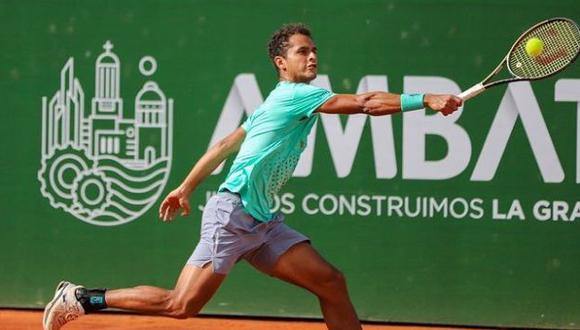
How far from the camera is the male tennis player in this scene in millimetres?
5129

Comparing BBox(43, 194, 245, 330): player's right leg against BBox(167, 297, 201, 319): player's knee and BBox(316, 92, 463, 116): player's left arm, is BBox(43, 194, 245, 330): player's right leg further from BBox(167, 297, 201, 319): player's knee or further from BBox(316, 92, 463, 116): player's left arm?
BBox(316, 92, 463, 116): player's left arm

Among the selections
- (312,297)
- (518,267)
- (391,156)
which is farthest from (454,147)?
(312,297)

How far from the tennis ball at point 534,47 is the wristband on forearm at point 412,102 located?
2.49ft

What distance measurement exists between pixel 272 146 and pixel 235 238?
0.43 m

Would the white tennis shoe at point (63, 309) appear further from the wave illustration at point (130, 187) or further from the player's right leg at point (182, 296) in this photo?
the wave illustration at point (130, 187)

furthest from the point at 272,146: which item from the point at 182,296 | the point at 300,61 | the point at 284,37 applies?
the point at 182,296

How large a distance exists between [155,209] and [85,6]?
1300mm

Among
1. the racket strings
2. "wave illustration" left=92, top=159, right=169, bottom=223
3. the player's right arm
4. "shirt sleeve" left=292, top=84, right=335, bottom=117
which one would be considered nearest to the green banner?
"wave illustration" left=92, top=159, right=169, bottom=223

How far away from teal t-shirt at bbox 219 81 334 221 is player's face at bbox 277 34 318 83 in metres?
0.07

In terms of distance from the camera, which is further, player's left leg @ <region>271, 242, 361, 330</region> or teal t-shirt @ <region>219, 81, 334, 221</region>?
player's left leg @ <region>271, 242, 361, 330</region>

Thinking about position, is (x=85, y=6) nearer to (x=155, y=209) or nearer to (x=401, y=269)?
(x=155, y=209)

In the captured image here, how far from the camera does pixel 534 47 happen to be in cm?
527

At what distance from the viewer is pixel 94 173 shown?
7.31m

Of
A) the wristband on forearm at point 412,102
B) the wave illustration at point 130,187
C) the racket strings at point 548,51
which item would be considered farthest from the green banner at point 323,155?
the wristband on forearm at point 412,102
